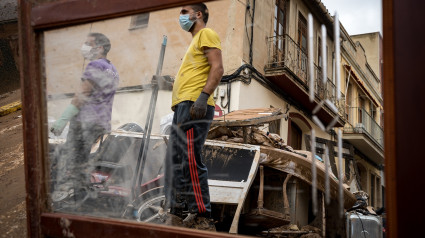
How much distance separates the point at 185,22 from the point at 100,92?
55 centimetres

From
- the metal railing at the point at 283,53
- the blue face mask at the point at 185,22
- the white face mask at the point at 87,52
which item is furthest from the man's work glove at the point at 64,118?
the metal railing at the point at 283,53

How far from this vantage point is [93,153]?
6.88 feet

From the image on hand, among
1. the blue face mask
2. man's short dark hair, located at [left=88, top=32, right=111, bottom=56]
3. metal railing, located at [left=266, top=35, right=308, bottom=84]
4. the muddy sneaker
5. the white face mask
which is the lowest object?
the muddy sneaker

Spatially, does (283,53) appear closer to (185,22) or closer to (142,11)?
(185,22)

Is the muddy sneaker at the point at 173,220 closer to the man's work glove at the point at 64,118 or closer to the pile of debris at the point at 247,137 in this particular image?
the man's work glove at the point at 64,118

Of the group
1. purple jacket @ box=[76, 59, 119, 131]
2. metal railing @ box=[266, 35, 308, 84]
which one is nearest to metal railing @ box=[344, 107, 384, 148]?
metal railing @ box=[266, 35, 308, 84]

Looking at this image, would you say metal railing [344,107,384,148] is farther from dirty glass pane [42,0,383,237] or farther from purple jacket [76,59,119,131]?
purple jacket [76,59,119,131]

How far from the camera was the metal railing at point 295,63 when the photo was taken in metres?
1.59

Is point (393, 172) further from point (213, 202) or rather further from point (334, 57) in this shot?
point (213, 202)

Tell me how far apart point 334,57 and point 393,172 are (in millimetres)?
578

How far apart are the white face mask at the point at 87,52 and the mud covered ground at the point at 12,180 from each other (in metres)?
1.60

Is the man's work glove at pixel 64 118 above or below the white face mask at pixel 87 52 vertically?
below

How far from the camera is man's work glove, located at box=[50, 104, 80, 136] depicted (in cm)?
203

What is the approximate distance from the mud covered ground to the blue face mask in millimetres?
1871
